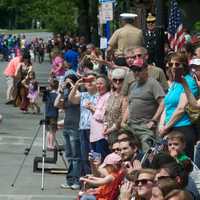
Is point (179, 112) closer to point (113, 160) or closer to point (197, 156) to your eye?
point (197, 156)

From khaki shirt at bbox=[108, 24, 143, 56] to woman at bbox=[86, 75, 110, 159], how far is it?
2695mm

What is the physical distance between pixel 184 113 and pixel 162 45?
218 inches

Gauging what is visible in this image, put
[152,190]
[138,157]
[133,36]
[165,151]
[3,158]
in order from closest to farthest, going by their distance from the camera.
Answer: [152,190]
[165,151]
[138,157]
[133,36]
[3,158]

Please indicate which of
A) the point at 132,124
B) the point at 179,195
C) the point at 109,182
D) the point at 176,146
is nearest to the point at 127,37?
the point at 132,124

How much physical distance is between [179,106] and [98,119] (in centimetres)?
271

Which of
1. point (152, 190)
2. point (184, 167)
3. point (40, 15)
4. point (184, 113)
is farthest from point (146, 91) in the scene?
point (40, 15)

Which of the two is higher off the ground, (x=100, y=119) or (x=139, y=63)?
(x=139, y=63)

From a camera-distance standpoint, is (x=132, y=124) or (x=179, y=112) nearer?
(x=179, y=112)

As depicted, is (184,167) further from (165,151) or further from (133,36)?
(133,36)

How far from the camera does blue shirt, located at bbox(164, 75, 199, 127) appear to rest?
35.5ft

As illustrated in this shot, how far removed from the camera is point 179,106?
1074 centimetres

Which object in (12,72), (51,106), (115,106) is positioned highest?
(115,106)

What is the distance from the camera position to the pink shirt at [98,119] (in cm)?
1322

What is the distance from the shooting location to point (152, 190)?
25.0ft
